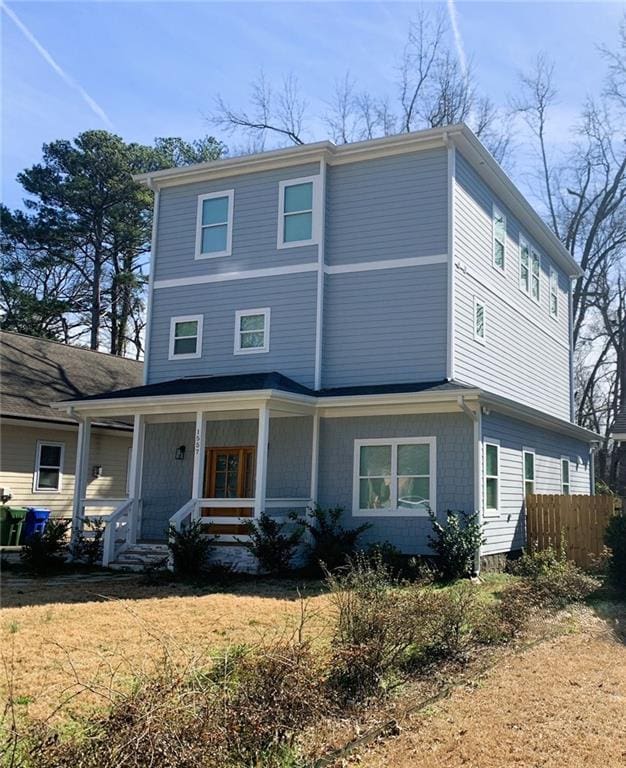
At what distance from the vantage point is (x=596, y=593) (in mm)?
11250

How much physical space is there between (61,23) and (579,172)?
26.9m

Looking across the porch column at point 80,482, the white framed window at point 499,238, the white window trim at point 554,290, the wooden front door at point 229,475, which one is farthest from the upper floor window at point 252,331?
the white window trim at point 554,290

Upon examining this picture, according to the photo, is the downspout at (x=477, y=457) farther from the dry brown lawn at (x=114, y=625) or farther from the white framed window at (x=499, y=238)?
the white framed window at (x=499, y=238)

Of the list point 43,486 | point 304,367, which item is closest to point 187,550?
point 304,367

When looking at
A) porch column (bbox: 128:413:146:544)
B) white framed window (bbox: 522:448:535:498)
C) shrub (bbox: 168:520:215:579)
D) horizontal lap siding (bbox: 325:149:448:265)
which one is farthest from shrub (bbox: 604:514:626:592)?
porch column (bbox: 128:413:146:544)

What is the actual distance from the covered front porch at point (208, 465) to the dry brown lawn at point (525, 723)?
737 cm

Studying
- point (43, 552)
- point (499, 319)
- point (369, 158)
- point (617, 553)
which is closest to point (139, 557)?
point (43, 552)

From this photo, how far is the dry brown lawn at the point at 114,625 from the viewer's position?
239 inches

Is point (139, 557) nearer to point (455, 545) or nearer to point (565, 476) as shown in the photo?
point (455, 545)

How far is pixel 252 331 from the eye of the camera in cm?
1639

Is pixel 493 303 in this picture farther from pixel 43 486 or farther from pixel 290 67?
pixel 290 67

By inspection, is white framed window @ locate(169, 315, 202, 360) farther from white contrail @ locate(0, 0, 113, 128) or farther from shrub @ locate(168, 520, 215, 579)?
white contrail @ locate(0, 0, 113, 128)

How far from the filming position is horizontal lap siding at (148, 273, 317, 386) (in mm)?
15750

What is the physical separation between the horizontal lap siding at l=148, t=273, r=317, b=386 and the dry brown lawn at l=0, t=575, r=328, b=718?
202 inches
